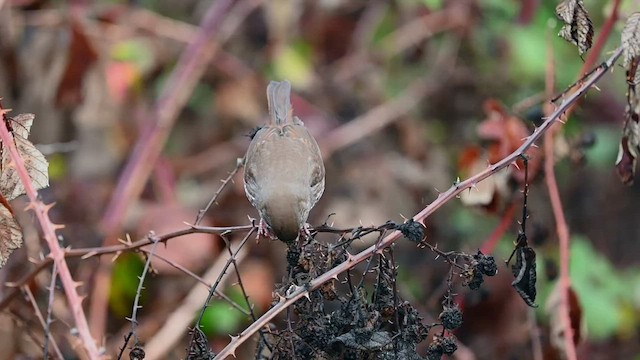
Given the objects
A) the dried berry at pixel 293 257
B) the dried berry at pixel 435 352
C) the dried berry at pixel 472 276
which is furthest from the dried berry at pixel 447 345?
the dried berry at pixel 293 257

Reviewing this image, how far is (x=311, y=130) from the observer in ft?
19.0

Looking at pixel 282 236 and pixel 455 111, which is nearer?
pixel 282 236

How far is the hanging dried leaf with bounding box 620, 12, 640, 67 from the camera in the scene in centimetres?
276

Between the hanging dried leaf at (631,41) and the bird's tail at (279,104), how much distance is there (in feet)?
5.32

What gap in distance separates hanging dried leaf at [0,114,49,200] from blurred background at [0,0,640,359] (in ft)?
5.48

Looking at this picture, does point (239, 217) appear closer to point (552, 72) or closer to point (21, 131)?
point (552, 72)

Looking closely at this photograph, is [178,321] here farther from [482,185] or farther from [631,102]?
[631,102]

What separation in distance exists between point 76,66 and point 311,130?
144 centimetres

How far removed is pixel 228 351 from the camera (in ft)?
8.27

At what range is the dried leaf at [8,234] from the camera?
2.73 m

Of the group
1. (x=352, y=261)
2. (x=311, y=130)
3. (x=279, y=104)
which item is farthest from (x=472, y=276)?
(x=311, y=130)

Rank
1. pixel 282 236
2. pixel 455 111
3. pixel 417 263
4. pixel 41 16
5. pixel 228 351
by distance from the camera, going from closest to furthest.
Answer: pixel 228 351 → pixel 282 236 → pixel 41 16 → pixel 417 263 → pixel 455 111

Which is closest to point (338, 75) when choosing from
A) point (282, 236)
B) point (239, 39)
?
point (239, 39)

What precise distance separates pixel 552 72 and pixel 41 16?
9.33ft
